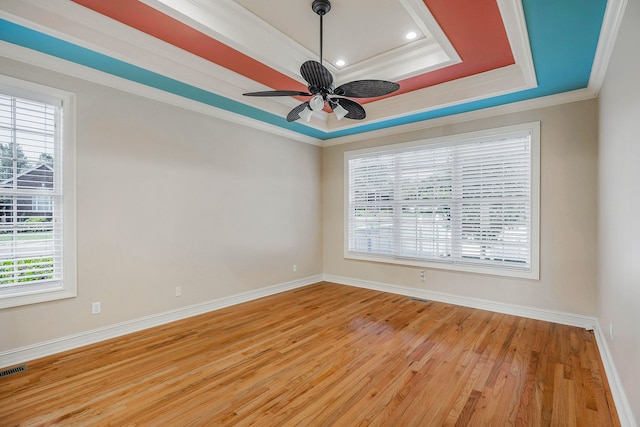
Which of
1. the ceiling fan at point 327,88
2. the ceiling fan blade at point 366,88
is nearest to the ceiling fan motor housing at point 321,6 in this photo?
the ceiling fan at point 327,88

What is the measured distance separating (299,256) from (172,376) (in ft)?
10.7

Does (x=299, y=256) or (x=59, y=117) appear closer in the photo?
(x=59, y=117)

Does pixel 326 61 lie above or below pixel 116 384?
above

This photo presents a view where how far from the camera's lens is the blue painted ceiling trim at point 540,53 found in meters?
2.26

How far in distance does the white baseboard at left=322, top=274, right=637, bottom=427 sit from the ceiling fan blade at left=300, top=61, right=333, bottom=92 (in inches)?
118

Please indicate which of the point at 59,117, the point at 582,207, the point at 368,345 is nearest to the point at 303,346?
the point at 368,345

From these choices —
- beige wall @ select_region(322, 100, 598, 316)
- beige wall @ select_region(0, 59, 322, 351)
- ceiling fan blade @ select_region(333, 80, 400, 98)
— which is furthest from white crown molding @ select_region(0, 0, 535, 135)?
ceiling fan blade @ select_region(333, 80, 400, 98)

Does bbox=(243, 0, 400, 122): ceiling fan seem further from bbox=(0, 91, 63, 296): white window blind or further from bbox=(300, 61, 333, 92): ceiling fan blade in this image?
bbox=(0, 91, 63, 296): white window blind

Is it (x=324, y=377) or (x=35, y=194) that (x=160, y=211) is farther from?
(x=324, y=377)

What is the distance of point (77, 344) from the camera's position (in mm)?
3090

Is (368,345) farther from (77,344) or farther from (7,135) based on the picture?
(7,135)

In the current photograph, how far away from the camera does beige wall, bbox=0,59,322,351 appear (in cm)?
311

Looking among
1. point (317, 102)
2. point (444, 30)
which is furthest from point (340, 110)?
point (444, 30)

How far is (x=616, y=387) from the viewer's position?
221 centimetres
